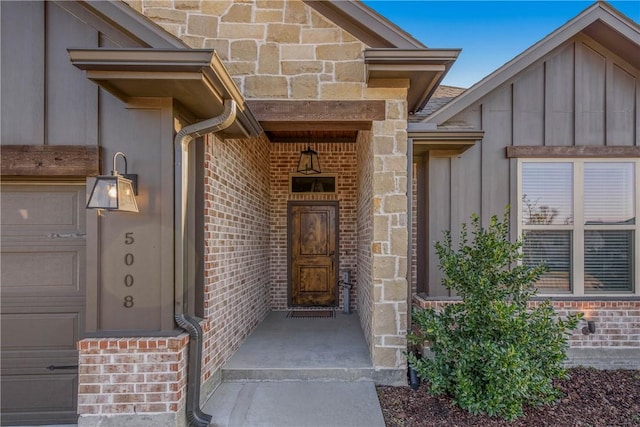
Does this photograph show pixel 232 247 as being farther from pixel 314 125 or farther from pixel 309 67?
pixel 309 67

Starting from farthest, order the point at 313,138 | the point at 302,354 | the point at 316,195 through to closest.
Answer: the point at 316,195 < the point at 313,138 < the point at 302,354

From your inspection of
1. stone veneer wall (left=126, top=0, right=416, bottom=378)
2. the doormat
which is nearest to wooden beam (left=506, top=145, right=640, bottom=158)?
stone veneer wall (left=126, top=0, right=416, bottom=378)

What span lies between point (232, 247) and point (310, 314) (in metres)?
2.63

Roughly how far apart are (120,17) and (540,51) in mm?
4377

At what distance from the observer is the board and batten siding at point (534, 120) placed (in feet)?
13.6

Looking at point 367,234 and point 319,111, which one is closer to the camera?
point 319,111

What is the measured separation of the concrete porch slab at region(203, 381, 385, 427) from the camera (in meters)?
2.88

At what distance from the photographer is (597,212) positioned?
4.15m

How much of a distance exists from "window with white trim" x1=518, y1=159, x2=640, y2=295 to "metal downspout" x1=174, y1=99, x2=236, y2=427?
3.63 metres

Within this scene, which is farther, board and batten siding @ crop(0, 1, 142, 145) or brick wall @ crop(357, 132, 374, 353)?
brick wall @ crop(357, 132, 374, 353)

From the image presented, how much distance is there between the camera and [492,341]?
121 inches

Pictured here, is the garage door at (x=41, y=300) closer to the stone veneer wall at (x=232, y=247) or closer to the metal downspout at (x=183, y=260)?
the metal downspout at (x=183, y=260)

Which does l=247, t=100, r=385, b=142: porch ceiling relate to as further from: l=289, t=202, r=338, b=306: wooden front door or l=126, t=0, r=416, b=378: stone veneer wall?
l=289, t=202, r=338, b=306: wooden front door

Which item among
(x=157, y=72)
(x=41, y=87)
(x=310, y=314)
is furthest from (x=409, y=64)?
(x=310, y=314)
